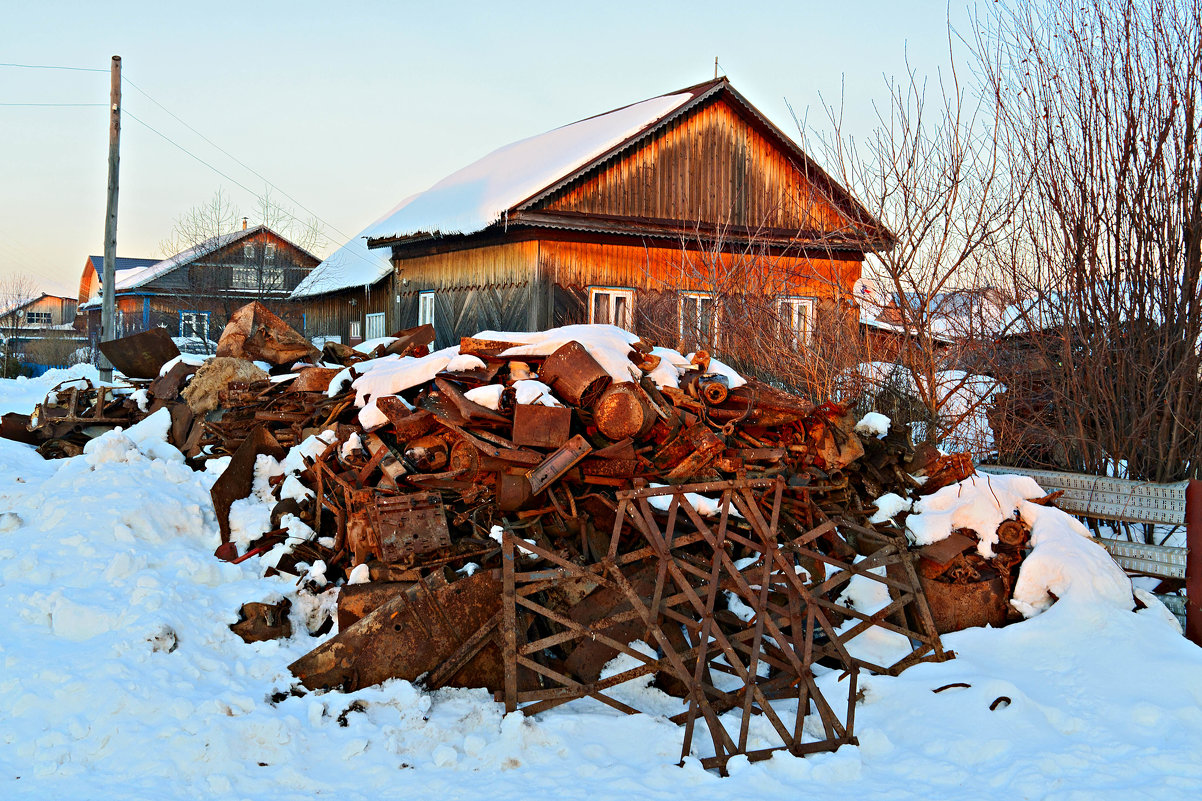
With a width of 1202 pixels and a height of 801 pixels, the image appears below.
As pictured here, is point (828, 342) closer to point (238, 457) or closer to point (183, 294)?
Result: point (238, 457)

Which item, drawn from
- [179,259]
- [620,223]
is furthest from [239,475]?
[179,259]

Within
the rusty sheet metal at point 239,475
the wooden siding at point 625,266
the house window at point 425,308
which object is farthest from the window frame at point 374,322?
the rusty sheet metal at point 239,475

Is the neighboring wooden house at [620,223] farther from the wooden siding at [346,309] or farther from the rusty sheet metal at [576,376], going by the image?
the rusty sheet metal at [576,376]

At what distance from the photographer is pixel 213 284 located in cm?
2811

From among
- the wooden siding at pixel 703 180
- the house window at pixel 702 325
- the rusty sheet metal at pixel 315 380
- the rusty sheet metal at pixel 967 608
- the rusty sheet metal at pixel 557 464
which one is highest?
the wooden siding at pixel 703 180

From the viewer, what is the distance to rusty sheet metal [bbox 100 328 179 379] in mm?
10141

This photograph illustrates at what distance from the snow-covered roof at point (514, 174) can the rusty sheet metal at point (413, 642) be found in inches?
374

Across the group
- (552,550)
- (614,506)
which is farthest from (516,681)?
(614,506)

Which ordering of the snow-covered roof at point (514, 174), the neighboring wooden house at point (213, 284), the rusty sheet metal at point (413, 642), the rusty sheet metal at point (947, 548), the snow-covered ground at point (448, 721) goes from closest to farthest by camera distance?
1. the snow-covered ground at point (448, 721)
2. the rusty sheet metal at point (413, 642)
3. the rusty sheet metal at point (947, 548)
4. the snow-covered roof at point (514, 174)
5. the neighboring wooden house at point (213, 284)

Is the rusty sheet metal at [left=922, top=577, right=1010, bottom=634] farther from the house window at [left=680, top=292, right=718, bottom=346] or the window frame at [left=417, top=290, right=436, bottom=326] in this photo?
the window frame at [left=417, top=290, right=436, bottom=326]

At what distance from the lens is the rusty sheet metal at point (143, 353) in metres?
10.1

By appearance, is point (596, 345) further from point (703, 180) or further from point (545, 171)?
point (703, 180)

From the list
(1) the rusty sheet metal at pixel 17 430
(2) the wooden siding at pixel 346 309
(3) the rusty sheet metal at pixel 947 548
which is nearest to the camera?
(3) the rusty sheet metal at pixel 947 548

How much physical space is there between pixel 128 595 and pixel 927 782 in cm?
473
